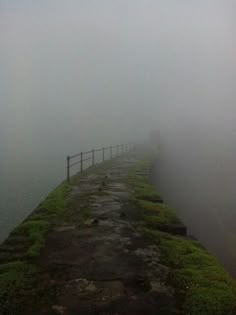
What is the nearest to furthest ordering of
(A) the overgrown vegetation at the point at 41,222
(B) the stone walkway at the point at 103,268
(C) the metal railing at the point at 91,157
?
(B) the stone walkway at the point at 103,268 → (A) the overgrown vegetation at the point at 41,222 → (C) the metal railing at the point at 91,157

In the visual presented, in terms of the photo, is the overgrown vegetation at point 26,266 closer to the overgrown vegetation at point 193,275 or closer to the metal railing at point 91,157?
the overgrown vegetation at point 193,275

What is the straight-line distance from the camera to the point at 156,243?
6.93 metres

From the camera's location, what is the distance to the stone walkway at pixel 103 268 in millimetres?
4438

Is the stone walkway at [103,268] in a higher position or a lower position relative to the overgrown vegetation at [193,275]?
higher

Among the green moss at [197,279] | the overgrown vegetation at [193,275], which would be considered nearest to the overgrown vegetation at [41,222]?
the overgrown vegetation at [193,275]

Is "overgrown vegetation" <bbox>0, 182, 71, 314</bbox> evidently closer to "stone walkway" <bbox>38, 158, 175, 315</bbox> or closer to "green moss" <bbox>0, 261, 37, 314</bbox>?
"green moss" <bbox>0, 261, 37, 314</bbox>

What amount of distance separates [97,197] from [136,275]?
19.8ft

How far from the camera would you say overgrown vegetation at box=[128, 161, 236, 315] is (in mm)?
4496

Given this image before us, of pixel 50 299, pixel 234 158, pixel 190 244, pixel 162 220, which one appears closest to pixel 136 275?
pixel 50 299

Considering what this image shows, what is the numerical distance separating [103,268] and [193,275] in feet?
4.57

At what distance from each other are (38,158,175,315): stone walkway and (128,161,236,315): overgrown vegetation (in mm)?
179

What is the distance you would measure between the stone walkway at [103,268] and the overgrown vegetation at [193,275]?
179 millimetres

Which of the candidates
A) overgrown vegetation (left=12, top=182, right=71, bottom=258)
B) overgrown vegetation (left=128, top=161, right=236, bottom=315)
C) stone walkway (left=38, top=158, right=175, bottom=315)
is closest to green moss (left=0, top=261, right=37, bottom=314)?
stone walkway (left=38, top=158, right=175, bottom=315)

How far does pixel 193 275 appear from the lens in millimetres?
5402
